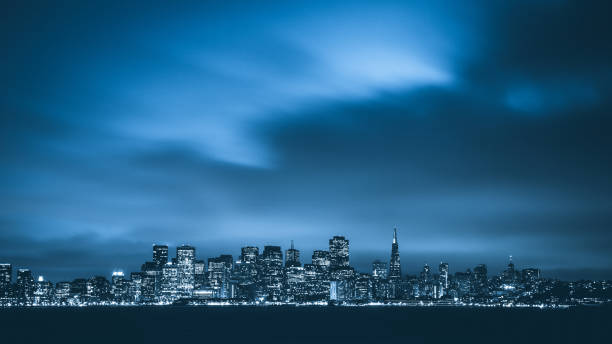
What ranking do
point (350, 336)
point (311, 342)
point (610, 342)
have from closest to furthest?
point (610, 342)
point (311, 342)
point (350, 336)

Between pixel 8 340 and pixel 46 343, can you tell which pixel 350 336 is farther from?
pixel 8 340

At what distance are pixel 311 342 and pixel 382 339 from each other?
15.2m

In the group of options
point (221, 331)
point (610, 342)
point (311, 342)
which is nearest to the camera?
point (610, 342)

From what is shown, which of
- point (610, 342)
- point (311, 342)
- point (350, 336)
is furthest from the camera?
point (350, 336)

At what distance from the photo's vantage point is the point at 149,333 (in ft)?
496

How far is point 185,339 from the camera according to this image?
445ft

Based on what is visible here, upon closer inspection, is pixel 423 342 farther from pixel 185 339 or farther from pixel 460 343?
pixel 185 339

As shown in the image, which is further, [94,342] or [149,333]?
[149,333]

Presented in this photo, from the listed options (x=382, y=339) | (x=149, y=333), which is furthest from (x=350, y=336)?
(x=149, y=333)

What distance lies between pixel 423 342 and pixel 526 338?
2501cm

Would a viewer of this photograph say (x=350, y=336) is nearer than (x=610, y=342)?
No

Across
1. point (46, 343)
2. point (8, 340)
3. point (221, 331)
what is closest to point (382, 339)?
point (221, 331)

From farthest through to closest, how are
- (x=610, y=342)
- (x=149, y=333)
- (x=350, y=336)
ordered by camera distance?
(x=149, y=333), (x=350, y=336), (x=610, y=342)

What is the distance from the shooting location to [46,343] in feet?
430
